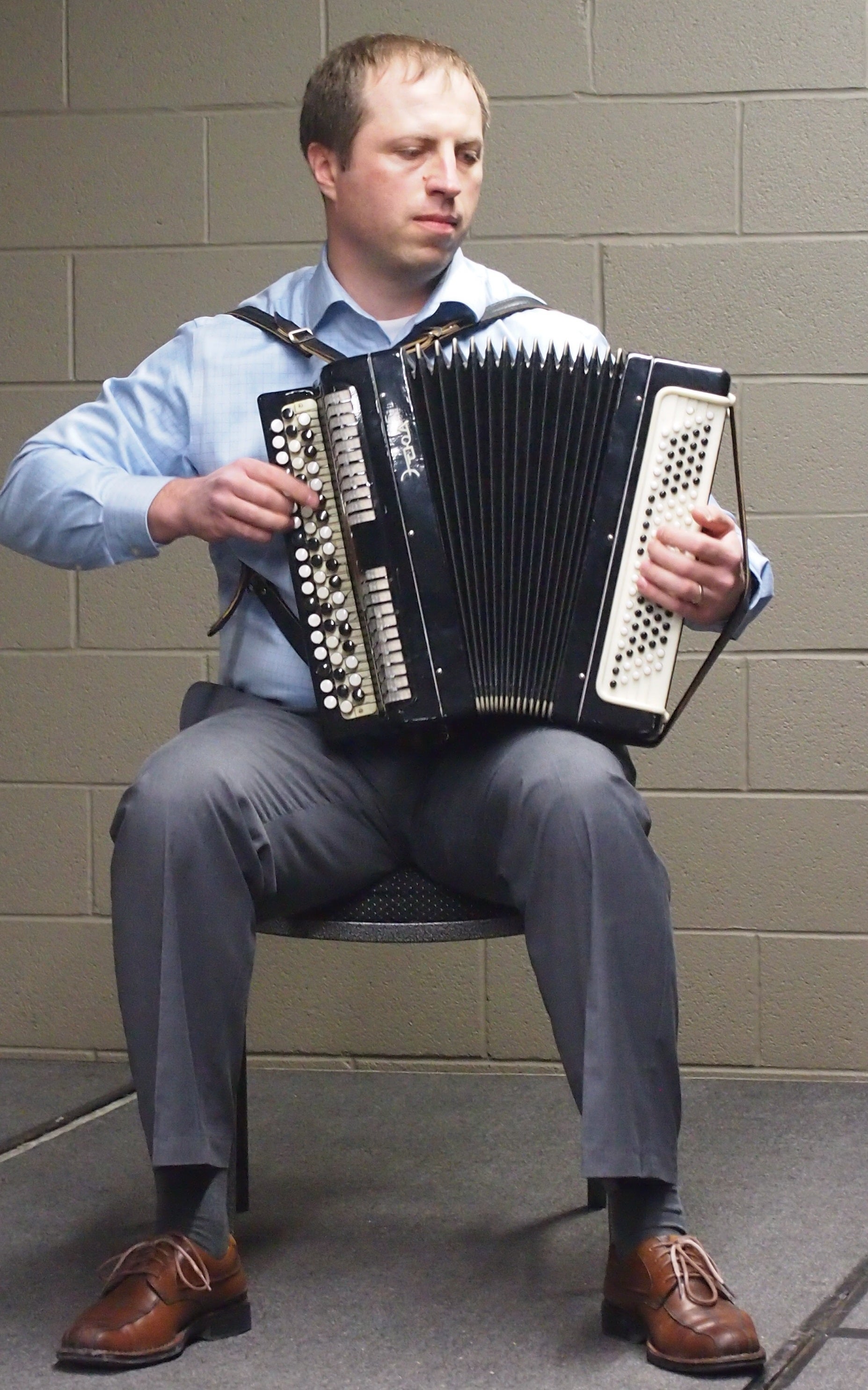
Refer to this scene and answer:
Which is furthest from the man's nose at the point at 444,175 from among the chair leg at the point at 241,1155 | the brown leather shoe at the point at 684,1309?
the brown leather shoe at the point at 684,1309

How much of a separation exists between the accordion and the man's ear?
1.22 feet

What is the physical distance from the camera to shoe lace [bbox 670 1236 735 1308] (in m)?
1.52

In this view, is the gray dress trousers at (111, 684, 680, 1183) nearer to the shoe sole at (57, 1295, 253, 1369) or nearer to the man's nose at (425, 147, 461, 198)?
the shoe sole at (57, 1295, 253, 1369)

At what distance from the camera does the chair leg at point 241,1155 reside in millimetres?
1919

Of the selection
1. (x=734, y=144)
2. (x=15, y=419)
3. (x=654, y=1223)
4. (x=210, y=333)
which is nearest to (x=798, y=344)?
(x=734, y=144)

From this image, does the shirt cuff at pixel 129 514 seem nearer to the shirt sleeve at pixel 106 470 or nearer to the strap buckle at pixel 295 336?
the shirt sleeve at pixel 106 470

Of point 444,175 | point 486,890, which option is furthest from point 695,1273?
point 444,175

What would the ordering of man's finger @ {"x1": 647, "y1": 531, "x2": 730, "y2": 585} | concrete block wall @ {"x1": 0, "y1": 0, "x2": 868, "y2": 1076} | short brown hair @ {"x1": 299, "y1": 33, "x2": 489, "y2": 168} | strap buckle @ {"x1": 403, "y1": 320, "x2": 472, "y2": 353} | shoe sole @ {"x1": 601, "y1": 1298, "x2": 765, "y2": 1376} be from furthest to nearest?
concrete block wall @ {"x1": 0, "y1": 0, "x2": 868, "y2": 1076} → short brown hair @ {"x1": 299, "y1": 33, "x2": 489, "y2": 168} → strap buckle @ {"x1": 403, "y1": 320, "x2": 472, "y2": 353} → man's finger @ {"x1": 647, "y1": 531, "x2": 730, "y2": 585} → shoe sole @ {"x1": 601, "y1": 1298, "x2": 765, "y2": 1376}

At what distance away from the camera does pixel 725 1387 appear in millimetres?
1485

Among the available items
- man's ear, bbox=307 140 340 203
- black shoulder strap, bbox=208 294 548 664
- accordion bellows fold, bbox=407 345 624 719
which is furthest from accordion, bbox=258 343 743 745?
man's ear, bbox=307 140 340 203

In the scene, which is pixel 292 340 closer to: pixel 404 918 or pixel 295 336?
pixel 295 336

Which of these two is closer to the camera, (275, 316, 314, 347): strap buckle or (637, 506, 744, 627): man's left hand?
(637, 506, 744, 627): man's left hand

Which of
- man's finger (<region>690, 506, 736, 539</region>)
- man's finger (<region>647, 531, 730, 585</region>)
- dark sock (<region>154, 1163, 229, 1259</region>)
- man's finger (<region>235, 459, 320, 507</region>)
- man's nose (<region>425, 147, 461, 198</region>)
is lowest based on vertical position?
dark sock (<region>154, 1163, 229, 1259</region>)

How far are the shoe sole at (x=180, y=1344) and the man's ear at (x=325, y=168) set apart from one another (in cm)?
124
